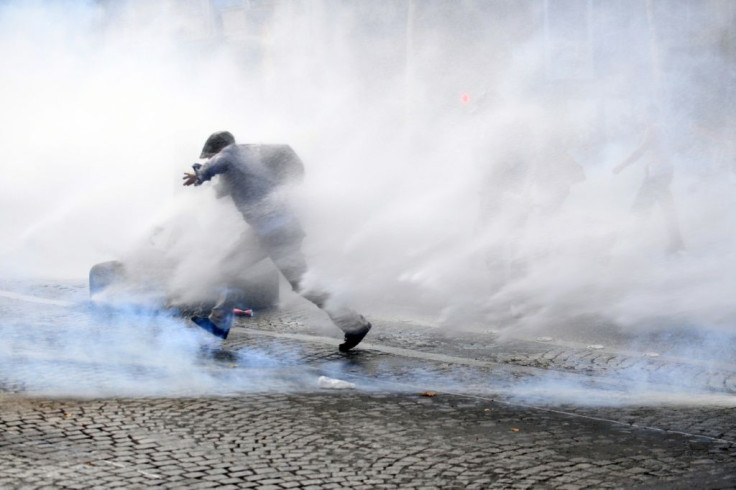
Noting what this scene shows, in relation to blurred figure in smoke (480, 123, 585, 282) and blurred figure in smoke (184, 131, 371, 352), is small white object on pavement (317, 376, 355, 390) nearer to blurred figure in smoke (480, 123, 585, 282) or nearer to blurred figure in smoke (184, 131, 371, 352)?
blurred figure in smoke (184, 131, 371, 352)

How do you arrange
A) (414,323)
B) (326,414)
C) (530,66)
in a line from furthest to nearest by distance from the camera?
(530,66)
(414,323)
(326,414)

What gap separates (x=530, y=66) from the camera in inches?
733

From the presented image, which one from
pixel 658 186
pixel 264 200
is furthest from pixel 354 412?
pixel 658 186

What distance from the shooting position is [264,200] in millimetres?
7789

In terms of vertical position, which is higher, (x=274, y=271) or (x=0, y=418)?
(x=274, y=271)

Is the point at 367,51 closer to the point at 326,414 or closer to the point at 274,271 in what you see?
the point at 274,271

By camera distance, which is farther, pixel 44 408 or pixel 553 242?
pixel 553 242

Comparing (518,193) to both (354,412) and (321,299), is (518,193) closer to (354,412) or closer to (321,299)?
(321,299)

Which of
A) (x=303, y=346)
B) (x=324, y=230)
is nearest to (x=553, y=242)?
(x=324, y=230)

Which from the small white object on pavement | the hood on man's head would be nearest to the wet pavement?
the small white object on pavement

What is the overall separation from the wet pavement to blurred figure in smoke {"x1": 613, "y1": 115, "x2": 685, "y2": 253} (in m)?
4.49

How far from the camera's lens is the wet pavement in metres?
4.69

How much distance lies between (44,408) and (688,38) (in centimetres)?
1448

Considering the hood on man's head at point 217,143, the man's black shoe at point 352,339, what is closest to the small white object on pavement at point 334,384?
the man's black shoe at point 352,339
